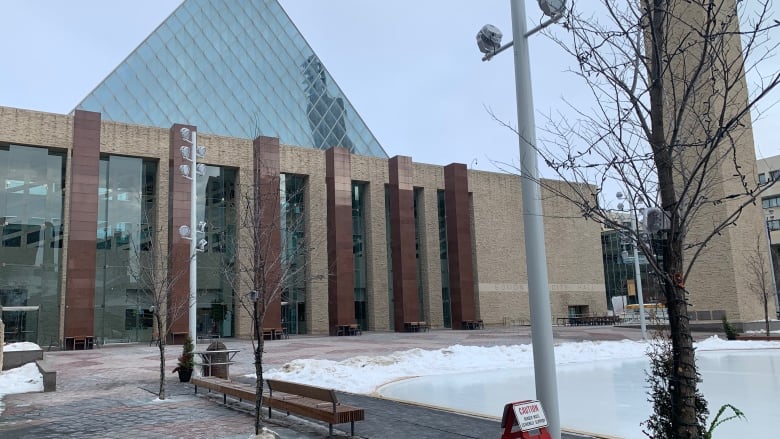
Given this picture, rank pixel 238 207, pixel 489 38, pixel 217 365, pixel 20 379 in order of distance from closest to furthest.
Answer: pixel 489 38 → pixel 217 365 → pixel 20 379 → pixel 238 207

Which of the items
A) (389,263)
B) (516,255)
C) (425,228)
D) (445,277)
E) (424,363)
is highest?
(425,228)

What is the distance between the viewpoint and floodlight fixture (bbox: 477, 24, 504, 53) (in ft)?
21.2

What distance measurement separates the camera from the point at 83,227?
30453 millimetres

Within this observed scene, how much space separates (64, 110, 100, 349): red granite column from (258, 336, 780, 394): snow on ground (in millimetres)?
17525

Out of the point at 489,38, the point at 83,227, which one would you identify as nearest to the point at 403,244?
the point at 83,227

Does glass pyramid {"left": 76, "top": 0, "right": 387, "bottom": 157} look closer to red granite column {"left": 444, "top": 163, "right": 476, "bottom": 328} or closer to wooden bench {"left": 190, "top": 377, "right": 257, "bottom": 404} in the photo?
red granite column {"left": 444, "top": 163, "right": 476, "bottom": 328}

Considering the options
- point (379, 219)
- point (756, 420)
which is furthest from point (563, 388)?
point (379, 219)

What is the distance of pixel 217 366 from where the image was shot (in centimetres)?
1500

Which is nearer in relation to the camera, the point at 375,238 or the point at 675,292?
the point at 675,292

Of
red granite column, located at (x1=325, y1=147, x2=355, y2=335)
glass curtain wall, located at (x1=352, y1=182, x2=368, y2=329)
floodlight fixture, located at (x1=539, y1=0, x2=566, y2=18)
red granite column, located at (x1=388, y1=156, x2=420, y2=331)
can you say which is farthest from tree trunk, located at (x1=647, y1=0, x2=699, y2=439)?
glass curtain wall, located at (x1=352, y1=182, x2=368, y2=329)

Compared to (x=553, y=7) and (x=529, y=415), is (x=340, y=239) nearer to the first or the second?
(x=529, y=415)

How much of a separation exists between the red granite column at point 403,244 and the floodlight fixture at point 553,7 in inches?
1348

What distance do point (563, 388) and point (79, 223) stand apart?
2679 centimetres

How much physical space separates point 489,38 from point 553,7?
1.45 m
